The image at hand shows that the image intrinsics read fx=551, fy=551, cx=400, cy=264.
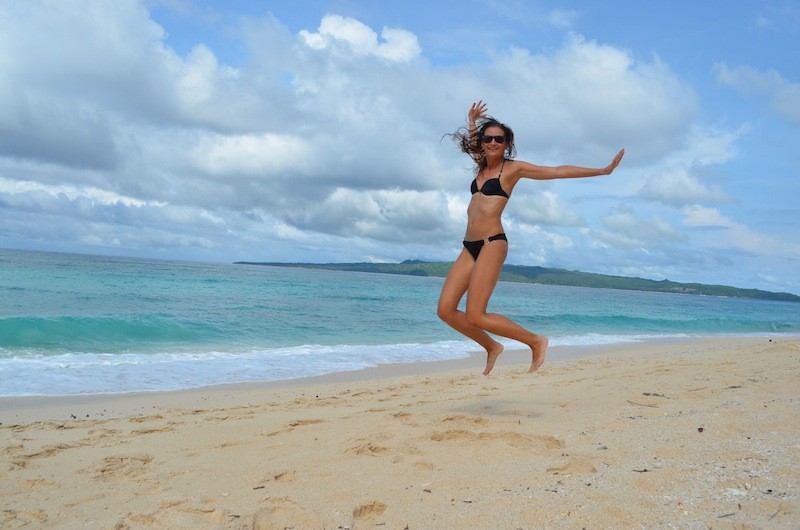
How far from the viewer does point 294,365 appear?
11.8 meters

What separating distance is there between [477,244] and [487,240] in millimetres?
116

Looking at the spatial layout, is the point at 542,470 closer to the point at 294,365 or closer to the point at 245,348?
the point at 294,365

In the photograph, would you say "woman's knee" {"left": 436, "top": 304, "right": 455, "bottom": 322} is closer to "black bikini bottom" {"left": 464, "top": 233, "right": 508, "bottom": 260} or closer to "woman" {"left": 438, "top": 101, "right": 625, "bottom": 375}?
"woman" {"left": 438, "top": 101, "right": 625, "bottom": 375}

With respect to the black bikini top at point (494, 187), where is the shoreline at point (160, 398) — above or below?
below

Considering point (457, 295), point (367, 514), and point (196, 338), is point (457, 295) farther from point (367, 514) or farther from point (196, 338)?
point (196, 338)

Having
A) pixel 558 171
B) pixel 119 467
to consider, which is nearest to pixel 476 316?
pixel 558 171

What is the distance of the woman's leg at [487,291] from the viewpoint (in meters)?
4.98

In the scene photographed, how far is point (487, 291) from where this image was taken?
498cm

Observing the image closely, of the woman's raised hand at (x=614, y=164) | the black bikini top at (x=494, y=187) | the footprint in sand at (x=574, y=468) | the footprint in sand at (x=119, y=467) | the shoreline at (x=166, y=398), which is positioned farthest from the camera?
the shoreline at (x=166, y=398)

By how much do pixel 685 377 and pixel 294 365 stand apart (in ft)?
24.8

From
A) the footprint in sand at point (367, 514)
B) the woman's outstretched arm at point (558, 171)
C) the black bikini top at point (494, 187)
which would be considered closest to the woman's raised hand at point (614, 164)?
the woman's outstretched arm at point (558, 171)

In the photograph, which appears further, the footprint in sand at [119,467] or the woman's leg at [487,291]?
the woman's leg at [487,291]

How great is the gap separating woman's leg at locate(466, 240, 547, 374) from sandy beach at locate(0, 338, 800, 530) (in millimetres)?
809

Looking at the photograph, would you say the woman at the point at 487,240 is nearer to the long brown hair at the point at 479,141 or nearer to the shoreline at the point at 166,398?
the long brown hair at the point at 479,141
